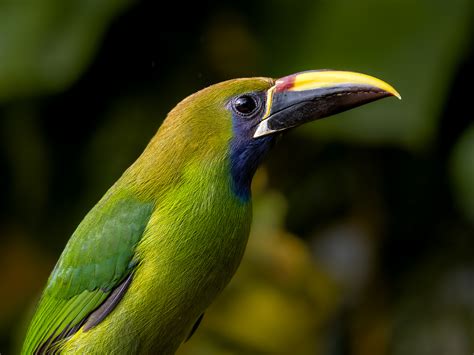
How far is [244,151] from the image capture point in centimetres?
290

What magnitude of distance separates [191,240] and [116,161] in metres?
1.85

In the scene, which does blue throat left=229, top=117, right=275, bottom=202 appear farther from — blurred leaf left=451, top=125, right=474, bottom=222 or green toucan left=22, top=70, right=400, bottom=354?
blurred leaf left=451, top=125, right=474, bottom=222

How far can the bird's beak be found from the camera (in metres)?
2.83

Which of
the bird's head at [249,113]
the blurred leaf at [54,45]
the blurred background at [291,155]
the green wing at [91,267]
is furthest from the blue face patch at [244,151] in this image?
the blurred leaf at [54,45]

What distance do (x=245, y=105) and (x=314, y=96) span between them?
0.19 m

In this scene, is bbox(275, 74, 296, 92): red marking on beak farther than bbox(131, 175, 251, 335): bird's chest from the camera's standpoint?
Yes

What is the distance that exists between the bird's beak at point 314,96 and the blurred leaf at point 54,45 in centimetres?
143

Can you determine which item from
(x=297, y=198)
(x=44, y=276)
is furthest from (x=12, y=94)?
(x=297, y=198)

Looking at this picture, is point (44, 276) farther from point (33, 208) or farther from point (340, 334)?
point (340, 334)

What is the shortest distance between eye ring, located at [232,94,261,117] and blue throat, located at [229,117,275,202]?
0.08 ft

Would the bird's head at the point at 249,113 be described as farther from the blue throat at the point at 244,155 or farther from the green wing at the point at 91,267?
the green wing at the point at 91,267

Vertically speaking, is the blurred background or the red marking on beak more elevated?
the red marking on beak

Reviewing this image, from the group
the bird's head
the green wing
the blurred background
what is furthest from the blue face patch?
the blurred background

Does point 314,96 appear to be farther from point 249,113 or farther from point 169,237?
point 169,237
